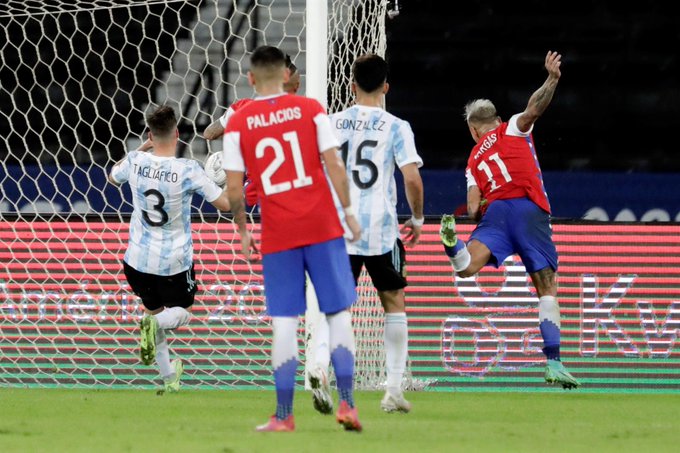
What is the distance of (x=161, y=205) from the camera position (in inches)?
279

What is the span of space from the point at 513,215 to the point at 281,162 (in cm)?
293

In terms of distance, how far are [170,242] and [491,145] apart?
197 centimetres

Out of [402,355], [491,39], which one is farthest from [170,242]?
[491,39]

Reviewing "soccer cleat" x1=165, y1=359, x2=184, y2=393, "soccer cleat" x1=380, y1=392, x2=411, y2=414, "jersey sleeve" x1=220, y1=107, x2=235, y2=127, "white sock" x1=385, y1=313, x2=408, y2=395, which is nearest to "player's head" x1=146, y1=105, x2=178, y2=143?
"jersey sleeve" x1=220, y1=107, x2=235, y2=127

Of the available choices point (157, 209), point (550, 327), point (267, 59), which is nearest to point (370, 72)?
point (267, 59)

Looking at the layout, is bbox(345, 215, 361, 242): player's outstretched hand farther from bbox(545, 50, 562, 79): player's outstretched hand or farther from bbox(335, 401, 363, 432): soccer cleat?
bbox(545, 50, 562, 79): player's outstretched hand

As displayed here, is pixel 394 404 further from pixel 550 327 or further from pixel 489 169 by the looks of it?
pixel 489 169

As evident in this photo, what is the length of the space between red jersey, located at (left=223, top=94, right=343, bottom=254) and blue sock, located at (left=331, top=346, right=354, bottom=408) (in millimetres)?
444

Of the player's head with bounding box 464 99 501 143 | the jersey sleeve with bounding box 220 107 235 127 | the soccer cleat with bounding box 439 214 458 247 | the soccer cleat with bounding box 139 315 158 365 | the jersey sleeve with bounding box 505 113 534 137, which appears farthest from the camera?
the player's head with bounding box 464 99 501 143

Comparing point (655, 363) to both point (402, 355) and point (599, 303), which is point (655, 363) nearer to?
point (599, 303)

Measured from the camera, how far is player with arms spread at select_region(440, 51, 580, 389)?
7391 millimetres

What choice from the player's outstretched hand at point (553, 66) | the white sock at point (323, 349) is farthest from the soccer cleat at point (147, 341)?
the player's outstretched hand at point (553, 66)

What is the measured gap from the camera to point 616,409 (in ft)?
22.6

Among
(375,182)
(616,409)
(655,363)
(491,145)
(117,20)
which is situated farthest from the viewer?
(117,20)
